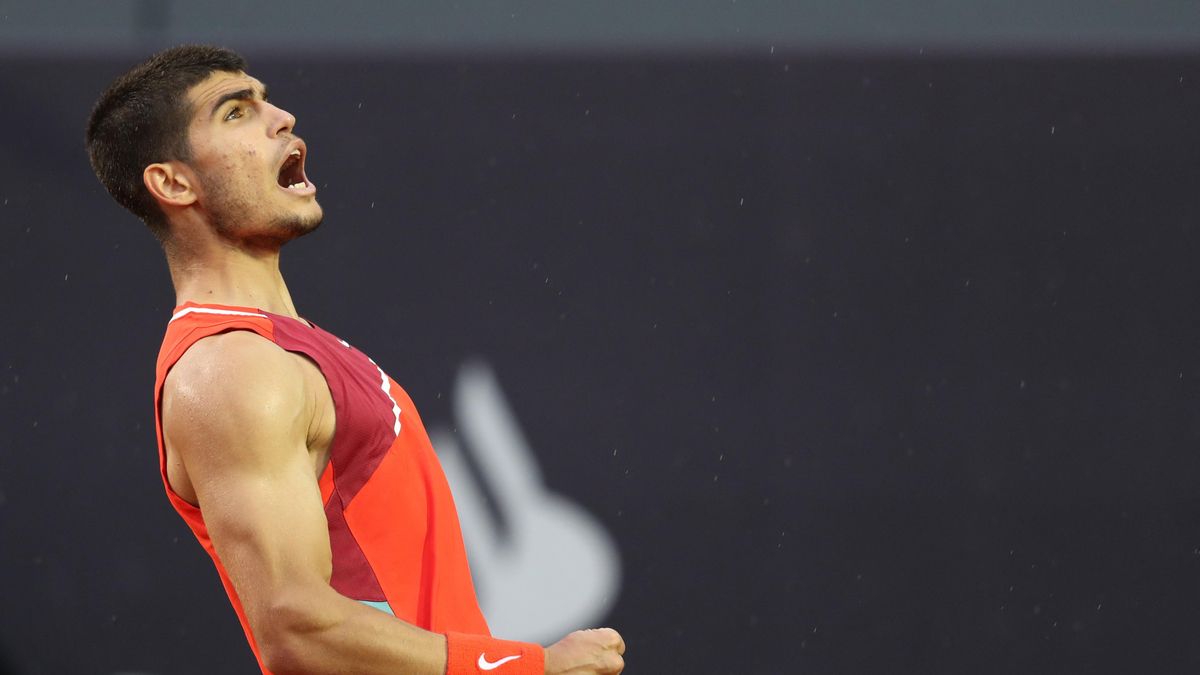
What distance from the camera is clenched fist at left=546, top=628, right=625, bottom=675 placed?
1663 mm

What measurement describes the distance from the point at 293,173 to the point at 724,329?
1809 mm

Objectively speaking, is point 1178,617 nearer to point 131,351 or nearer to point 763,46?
point 763,46

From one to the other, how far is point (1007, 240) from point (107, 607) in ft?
8.47

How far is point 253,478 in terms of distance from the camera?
5.03ft

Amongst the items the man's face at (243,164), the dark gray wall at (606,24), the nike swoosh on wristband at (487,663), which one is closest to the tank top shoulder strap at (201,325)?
the man's face at (243,164)

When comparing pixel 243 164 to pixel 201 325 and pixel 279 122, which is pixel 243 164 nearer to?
pixel 279 122

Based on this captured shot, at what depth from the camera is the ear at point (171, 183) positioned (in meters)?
1.85

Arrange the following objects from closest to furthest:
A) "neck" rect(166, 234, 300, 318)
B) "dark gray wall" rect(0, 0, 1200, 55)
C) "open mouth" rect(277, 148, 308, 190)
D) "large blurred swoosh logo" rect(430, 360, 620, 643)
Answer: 1. "neck" rect(166, 234, 300, 318)
2. "open mouth" rect(277, 148, 308, 190)
3. "large blurred swoosh logo" rect(430, 360, 620, 643)
4. "dark gray wall" rect(0, 0, 1200, 55)

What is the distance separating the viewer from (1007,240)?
11.8ft

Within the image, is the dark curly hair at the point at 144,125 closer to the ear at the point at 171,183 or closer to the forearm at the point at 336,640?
the ear at the point at 171,183

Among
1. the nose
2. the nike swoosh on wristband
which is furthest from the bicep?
the nose

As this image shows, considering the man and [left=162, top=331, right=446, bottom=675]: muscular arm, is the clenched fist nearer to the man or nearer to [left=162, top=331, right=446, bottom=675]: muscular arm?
the man

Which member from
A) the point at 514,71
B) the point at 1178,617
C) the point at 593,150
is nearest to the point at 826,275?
the point at 593,150

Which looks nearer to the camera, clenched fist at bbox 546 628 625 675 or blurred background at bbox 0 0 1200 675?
clenched fist at bbox 546 628 625 675
